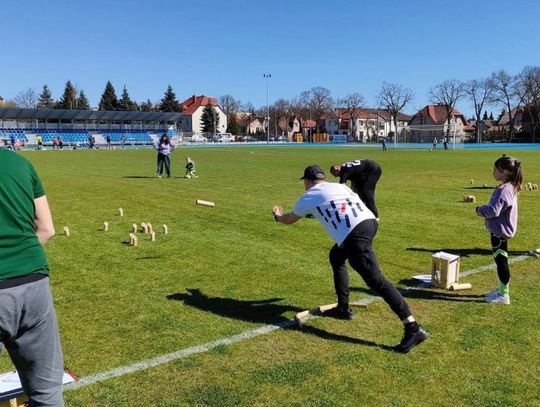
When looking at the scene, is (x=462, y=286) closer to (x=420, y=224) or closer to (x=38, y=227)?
(x=420, y=224)

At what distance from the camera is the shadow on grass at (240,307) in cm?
566

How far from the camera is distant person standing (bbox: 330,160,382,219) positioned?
31.7 feet

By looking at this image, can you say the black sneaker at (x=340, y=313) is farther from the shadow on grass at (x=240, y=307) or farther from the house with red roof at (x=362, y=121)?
the house with red roof at (x=362, y=121)

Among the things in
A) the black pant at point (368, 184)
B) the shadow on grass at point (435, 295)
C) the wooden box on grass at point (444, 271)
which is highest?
the black pant at point (368, 184)

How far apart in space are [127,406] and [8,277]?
1.72m

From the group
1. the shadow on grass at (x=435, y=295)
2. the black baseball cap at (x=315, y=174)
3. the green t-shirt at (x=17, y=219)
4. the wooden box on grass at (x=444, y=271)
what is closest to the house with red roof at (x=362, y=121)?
the wooden box on grass at (x=444, y=271)

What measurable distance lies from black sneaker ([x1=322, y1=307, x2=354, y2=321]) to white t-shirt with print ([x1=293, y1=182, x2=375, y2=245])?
107 cm

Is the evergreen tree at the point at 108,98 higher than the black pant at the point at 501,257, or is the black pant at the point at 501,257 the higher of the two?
the evergreen tree at the point at 108,98

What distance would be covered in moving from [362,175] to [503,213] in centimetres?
412

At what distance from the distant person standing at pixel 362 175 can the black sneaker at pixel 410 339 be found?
502 centimetres

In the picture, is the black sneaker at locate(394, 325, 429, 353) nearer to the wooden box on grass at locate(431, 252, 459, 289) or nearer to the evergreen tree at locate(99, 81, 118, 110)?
the wooden box on grass at locate(431, 252, 459, 289)

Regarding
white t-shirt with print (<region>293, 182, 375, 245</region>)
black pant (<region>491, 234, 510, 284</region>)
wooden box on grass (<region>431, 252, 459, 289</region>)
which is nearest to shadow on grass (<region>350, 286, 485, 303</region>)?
wooden box on grass (<region>431, 252, 459, 289</region>)

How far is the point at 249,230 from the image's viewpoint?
10398mm

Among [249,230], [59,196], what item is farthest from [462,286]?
[59,196]
